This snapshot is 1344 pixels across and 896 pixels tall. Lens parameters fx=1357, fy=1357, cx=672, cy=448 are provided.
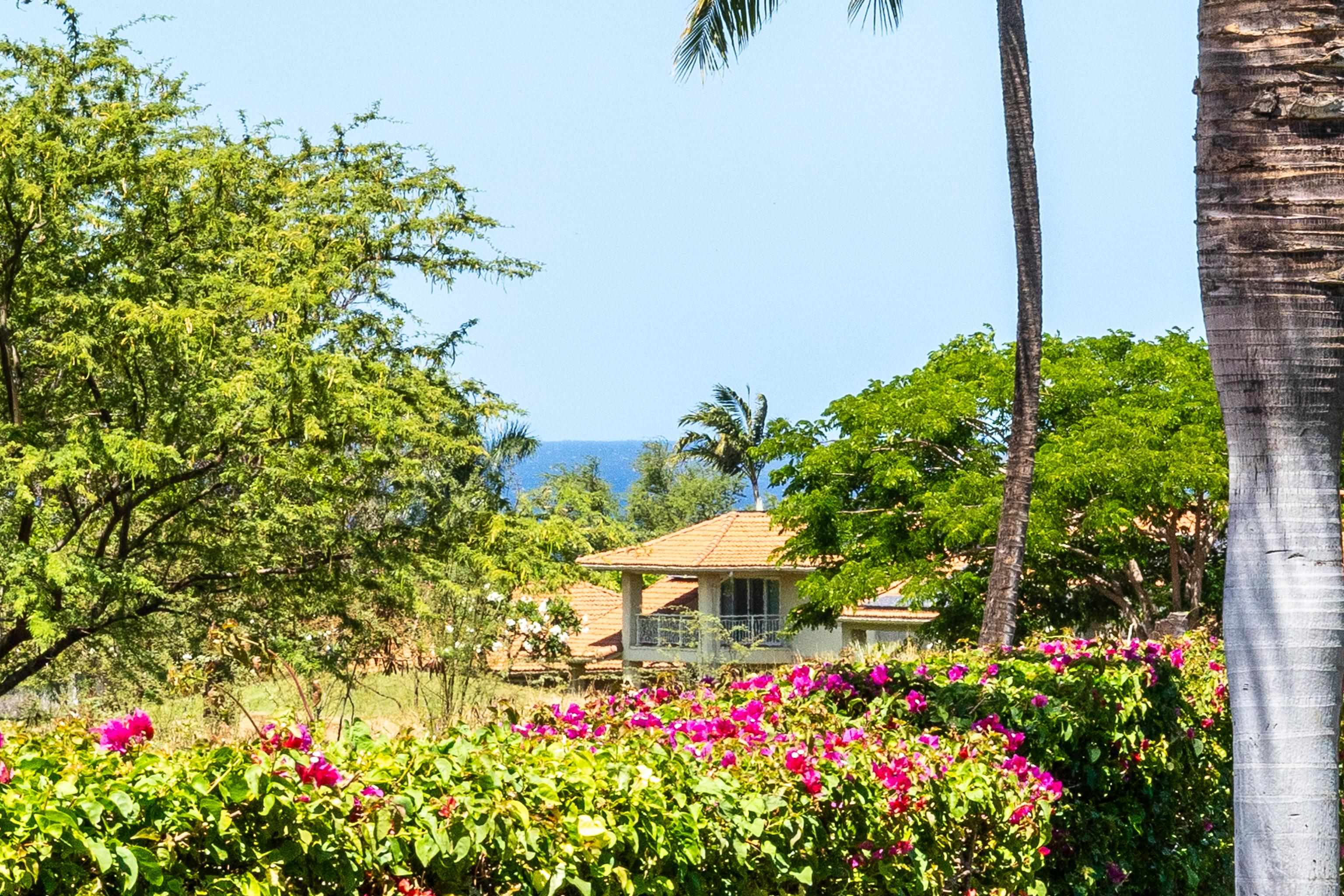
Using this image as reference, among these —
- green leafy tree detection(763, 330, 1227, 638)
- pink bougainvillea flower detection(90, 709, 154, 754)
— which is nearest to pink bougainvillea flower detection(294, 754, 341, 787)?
→ pink bougainvillea flower detection(90, 709, 154, 754)

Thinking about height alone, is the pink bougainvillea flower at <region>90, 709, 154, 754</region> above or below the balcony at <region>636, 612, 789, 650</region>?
below

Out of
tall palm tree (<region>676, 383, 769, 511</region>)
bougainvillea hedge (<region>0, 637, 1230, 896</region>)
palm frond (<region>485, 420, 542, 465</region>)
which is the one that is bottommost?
bougainvillea hedge (<region>0, 637, 1230, 896</region>)

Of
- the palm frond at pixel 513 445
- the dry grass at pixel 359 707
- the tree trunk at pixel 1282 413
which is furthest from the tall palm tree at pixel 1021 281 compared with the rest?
the palm frond at pixel 513 445

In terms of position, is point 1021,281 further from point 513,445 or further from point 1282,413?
point 513,445

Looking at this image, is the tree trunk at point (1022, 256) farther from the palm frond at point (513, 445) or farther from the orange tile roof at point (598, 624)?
the orange tile roof at point (598, 624)

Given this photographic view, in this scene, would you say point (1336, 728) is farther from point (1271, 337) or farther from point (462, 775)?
point (462, 775)

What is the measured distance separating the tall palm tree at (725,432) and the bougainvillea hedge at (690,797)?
52.4 m

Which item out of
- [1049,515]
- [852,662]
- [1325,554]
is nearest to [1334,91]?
[1325,554]

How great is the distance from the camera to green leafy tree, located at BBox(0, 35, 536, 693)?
15.2 meters

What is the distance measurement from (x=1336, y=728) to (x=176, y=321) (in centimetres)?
1369

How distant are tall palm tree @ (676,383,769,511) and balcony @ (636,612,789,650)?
732 inches

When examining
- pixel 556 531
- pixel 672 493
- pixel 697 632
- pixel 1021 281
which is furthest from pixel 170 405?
pixel 672 493

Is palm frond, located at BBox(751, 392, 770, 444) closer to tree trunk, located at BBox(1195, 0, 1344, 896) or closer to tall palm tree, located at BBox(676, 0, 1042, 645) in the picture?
tall palm tree, located at BBox(676, 0, 1042, 645)

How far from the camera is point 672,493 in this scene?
222 feet
